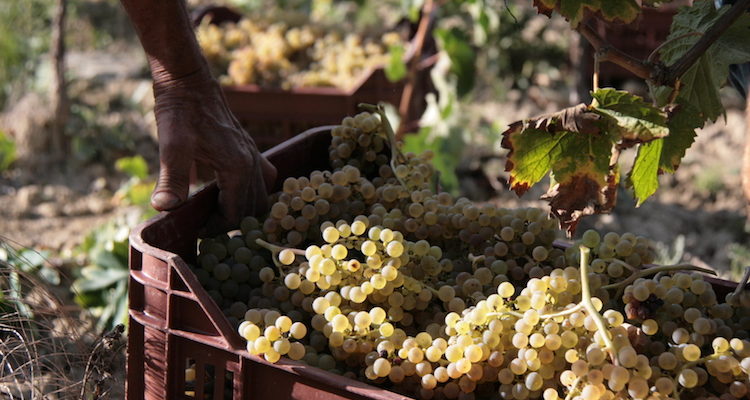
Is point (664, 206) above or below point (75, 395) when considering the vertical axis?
below

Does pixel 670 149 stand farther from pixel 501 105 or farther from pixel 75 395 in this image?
pixel 501 105

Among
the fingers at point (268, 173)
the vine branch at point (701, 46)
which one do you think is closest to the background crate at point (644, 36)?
the fingers at point (268, 173)

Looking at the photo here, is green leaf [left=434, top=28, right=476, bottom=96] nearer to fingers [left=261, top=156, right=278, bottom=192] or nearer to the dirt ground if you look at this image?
the dirt ground

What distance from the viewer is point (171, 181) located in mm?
1373

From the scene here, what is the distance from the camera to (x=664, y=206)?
12.2 feet

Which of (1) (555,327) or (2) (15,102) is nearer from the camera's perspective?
(1) (555,327)

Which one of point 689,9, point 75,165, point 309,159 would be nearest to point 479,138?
point 75,165

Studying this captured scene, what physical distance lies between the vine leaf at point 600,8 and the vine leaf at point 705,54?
0.18 m

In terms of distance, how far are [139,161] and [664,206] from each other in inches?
86.4

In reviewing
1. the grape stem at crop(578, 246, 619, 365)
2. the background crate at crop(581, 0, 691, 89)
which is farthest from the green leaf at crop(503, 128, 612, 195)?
the background crate at crop(581, 0, 691, 89)

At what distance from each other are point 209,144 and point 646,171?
681 millimetres

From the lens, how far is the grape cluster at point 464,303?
105 centimetres

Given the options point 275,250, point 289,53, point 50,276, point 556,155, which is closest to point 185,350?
point 275,250

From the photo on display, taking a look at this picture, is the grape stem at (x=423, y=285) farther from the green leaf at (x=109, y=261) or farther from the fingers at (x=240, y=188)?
the green leaf at (x=109, y=261)
